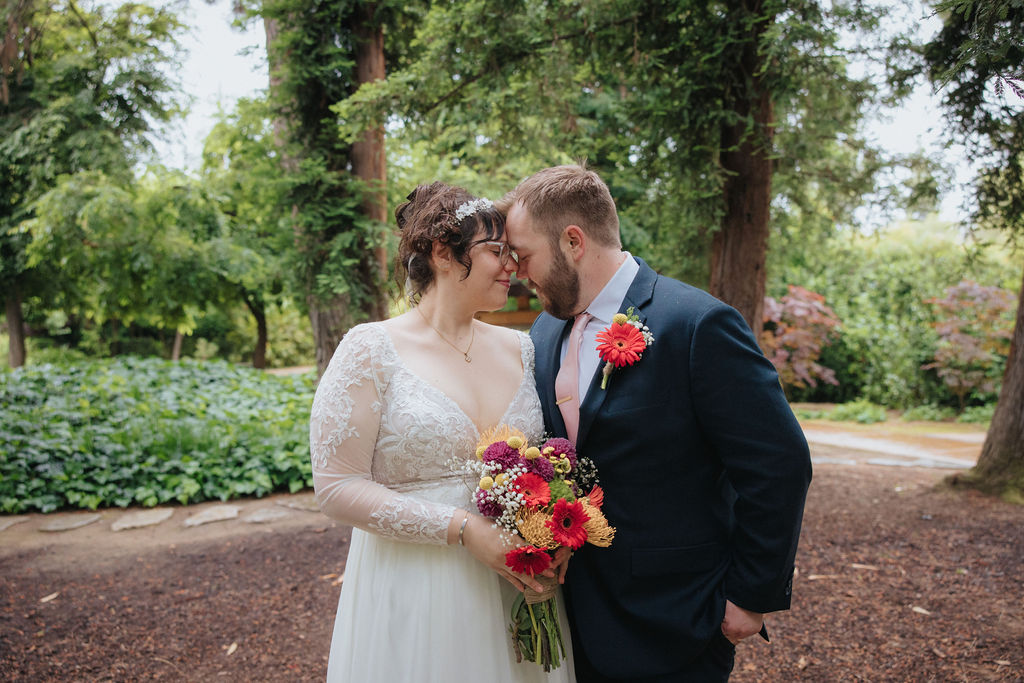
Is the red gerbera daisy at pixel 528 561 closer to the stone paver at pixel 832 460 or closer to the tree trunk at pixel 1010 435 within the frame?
the stone paver at pixel 832 460

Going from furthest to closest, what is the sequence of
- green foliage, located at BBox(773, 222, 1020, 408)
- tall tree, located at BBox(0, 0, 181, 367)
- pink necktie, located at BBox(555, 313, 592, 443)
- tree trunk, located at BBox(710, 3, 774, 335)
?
green foliage, located at BBox(773, 222, 1020, 408) < tall tree, located at BBox(0, 0, 181, 367) < tree trunk, located at BBox(710, 3, 774, 335) < pink necktie, located at BBox(555, 313, 592, 443)

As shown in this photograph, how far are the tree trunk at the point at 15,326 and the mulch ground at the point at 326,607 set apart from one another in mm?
8632

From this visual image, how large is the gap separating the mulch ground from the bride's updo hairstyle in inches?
94.9

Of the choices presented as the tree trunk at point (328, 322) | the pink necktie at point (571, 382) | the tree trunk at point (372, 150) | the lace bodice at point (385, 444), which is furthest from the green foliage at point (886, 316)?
the lace bodice at point (385, 444)

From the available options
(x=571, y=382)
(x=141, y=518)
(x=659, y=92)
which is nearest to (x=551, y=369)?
(x=571, y=382)

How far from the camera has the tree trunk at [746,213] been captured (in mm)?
4383

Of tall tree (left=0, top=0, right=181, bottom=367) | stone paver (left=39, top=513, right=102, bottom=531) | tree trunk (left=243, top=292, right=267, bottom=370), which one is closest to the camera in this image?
stone paver (left=39, top=513, right=102, bottom=531)

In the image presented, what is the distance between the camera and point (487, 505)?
5.67ft

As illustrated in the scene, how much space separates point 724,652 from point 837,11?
11.4 ft

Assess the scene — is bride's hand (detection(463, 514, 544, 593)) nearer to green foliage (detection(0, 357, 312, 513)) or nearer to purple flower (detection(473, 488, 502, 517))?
purple flower (detection(473, 488, 502, 517))

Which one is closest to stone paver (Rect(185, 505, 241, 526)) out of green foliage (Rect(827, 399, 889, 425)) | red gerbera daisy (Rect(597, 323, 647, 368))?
red gerbera daisy (Rect(597, 323, 647, 368))

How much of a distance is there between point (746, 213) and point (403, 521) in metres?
3.64

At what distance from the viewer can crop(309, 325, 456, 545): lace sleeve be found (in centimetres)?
181

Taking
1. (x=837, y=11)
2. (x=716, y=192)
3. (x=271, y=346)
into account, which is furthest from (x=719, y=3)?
(x=271, y=346)
